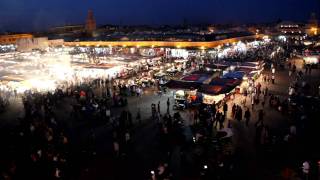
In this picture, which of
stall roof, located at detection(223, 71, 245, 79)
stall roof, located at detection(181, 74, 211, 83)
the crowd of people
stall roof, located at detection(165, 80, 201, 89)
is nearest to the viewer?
the crowd of people

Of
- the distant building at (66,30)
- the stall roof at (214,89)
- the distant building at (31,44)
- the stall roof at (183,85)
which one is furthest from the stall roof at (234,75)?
the distant building at (66,30)

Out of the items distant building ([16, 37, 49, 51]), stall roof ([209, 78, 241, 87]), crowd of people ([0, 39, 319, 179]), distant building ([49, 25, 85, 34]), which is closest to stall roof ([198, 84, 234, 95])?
stall roof ([209, 78, 241, 87])

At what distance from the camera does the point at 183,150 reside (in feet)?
32.6

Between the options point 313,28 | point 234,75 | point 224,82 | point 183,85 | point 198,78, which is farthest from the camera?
Answer: point 313,28

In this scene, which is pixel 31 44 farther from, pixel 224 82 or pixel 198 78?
pixel 224 82

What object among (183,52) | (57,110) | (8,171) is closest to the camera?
(8,171)

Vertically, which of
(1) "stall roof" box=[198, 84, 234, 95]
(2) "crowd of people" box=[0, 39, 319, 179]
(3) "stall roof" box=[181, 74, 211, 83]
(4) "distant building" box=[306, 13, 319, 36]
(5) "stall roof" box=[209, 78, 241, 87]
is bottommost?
(2) "crowd of people" box=[0, 39, 319, 179]

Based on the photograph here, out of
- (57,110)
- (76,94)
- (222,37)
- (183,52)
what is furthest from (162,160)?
(222,37)

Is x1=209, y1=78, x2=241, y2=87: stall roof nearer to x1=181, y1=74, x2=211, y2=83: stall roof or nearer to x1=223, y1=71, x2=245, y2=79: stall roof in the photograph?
x1=181, y1=74, x2=211, y2=83: stall roof

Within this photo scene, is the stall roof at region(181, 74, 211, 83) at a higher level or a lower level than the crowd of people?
higher

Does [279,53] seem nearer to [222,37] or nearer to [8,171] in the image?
[222,37]

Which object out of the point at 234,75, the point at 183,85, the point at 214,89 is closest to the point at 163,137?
the point at 214,89

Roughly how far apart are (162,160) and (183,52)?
72.9 ft

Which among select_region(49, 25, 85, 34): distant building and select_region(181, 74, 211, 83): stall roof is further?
select_region(49, 25, 85, 34): distant building
